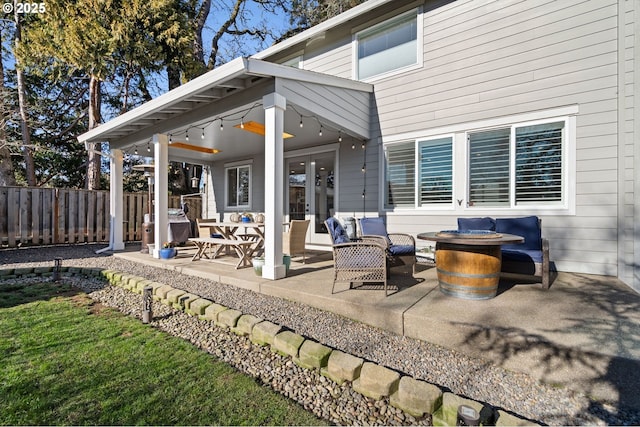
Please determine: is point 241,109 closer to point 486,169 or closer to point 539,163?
point 486,169

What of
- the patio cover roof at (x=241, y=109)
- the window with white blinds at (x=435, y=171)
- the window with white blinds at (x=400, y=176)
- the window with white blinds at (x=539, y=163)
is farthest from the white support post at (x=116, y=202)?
the window with white blinds at (x=539, y=163)

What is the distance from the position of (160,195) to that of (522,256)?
6291mm

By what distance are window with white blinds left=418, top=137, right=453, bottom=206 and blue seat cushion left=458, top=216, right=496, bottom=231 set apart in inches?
25.1

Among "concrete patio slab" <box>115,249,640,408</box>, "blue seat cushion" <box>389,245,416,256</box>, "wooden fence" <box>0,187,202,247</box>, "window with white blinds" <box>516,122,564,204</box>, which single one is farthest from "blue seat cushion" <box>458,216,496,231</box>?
"wooden fence" <box>0,187,202,247</box>

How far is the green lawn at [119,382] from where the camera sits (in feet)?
5.28

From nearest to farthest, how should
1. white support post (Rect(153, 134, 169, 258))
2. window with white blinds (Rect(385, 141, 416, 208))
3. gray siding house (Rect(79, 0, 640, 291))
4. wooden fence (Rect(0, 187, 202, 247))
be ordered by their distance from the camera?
gray siding house (Rect(79, 0, 640, 291)), window with white blinds (Rect(385, 141, 416, 208)), white support post (Rect(153, 134, 169, 258)), wooden fence (Rect(0, 187, 202, 247))

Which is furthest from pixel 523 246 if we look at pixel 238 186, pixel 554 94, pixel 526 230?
pixel 238 186

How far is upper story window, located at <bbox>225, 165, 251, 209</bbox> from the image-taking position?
8859mm

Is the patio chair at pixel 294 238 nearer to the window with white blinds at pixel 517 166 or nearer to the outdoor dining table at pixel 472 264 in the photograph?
the outdoor dining table at pixel 472 264

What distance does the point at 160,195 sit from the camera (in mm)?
6027

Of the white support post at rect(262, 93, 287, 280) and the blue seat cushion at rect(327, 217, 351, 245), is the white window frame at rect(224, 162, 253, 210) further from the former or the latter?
the blue seat cushion at rect(327, 217, 351, 245)

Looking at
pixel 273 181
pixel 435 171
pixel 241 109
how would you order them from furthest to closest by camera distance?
1. pixel 435 171
2. pixel 241 109
3. pixel 273 181

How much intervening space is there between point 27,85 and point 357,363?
58.3 ft

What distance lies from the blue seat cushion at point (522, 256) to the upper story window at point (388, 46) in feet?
12.6
